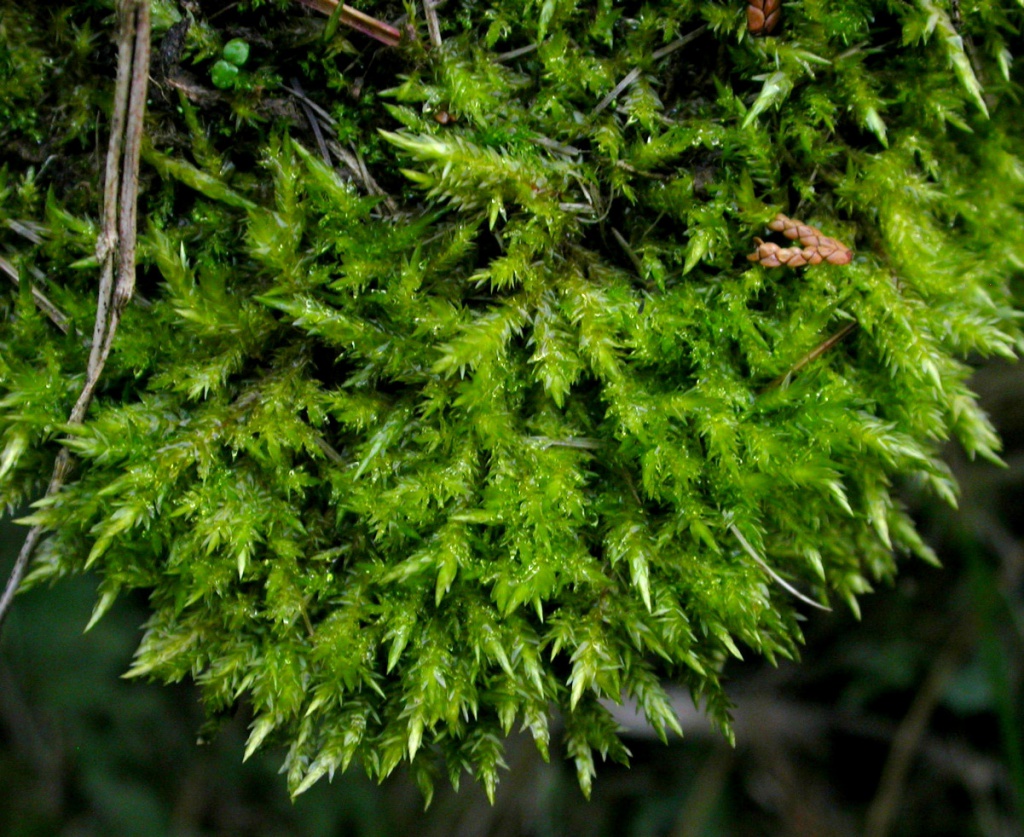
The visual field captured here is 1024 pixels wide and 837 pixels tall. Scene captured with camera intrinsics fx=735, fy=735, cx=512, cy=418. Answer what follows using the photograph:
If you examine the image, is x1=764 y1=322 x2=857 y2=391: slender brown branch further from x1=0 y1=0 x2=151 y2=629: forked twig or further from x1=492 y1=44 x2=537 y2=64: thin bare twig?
x1=0 y1=0 x2=151 y2=629: forked twig

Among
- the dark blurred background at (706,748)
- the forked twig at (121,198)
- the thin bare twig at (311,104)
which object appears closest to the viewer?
the forked twig at (121,198)

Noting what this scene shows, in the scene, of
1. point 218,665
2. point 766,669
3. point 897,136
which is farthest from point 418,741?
point 766,669

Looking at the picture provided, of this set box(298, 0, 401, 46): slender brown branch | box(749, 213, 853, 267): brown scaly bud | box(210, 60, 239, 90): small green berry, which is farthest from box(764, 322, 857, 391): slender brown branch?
box(210, 60, 239, 90): small green berry

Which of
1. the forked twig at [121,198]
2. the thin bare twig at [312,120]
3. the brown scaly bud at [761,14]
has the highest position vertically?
the brown scaly bud at [761,14]

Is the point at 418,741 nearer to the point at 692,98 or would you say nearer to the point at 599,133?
the point at 599,133

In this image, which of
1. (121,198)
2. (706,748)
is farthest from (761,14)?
(706,748)

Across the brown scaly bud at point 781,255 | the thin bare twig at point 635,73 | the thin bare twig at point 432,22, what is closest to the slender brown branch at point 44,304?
the thin bare twig at point 432,22

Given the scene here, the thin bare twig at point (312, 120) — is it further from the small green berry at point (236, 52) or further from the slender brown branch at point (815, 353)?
the slender brown branch at point (815, 353)

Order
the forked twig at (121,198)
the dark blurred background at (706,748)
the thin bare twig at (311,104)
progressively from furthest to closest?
the dark blurred background at (706,748)
the thin bare twig at (311,104)
the forked twig at (121,198)
